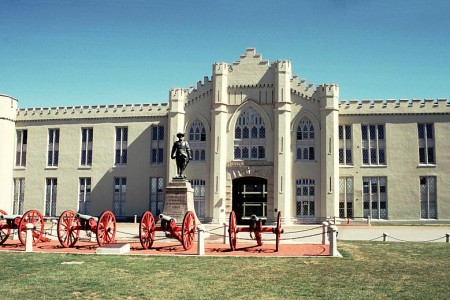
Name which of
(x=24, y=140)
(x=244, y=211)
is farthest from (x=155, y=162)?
(x=24, y=140)

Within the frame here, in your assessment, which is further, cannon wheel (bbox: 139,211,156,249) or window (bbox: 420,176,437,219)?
window (bbox: 420,176,437,219)

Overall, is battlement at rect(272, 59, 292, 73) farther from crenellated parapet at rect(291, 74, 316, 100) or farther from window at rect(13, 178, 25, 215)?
window at rect(13, 178, 25, 215)

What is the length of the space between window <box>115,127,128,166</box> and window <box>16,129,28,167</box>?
28.5ft

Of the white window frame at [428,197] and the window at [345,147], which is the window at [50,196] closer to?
the window at [345,147]

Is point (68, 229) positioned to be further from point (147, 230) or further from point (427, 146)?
point (427, 146)

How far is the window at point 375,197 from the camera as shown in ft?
119

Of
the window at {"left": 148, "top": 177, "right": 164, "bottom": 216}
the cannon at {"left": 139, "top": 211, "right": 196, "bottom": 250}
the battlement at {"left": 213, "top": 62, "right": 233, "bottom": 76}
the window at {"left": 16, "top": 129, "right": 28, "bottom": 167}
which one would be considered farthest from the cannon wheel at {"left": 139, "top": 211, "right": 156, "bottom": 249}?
the window at {"left": 16, "top": 129, "right": 28, "bottom": 167}

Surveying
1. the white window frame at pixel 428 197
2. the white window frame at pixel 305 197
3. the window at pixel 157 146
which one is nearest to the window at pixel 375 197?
the white window frame at pixel 428 197

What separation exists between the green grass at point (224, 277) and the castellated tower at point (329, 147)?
1679 cm

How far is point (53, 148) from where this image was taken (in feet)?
138

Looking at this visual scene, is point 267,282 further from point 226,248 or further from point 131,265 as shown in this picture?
point 226,248

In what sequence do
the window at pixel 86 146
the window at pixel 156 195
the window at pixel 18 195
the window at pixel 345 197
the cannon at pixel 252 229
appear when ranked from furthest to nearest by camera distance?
the window at pixel 18 195
the window at pixel 86 146
the window at pixel 156 195
the window at pixel 345 197
the cannon at pixel 252 229

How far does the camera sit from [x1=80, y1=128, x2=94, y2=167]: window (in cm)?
4103

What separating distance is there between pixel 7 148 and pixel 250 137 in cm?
2103
